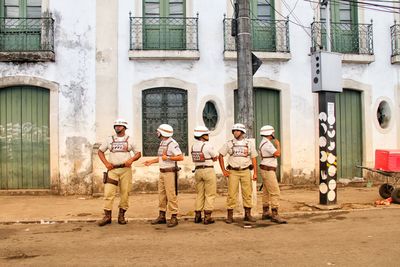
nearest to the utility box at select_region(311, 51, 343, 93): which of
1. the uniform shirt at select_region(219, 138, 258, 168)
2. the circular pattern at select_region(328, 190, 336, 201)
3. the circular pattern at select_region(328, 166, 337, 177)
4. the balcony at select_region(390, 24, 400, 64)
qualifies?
the circular pattern at select_region(328, 166, 337, 177)

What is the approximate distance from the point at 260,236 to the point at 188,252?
1430 mm

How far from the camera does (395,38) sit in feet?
43.4

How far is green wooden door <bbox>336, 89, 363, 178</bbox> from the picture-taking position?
13.2 meters

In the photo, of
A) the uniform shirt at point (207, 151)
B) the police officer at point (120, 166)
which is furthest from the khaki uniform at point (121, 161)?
the uniform shirt at point (207, 151)

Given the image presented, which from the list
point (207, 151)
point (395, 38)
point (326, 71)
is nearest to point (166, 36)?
point (326, 71)

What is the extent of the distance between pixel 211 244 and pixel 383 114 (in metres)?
9.35

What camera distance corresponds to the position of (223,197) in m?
11.0

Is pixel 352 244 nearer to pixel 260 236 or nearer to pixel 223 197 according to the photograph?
pixel 260 236

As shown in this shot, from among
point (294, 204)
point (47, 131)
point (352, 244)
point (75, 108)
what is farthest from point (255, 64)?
point (47, 131)

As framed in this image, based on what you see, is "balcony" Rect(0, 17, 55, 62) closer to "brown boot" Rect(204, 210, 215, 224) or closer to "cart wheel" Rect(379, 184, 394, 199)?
"brown boot" Rect(204, 210, 215, 224)

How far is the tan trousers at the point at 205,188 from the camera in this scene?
779 cm

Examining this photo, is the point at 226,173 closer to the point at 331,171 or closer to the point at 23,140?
the point at 331,171

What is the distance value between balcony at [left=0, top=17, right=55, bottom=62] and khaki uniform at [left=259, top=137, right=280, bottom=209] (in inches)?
264

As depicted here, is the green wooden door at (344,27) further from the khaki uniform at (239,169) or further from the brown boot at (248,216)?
the brown boot at (248,216)
